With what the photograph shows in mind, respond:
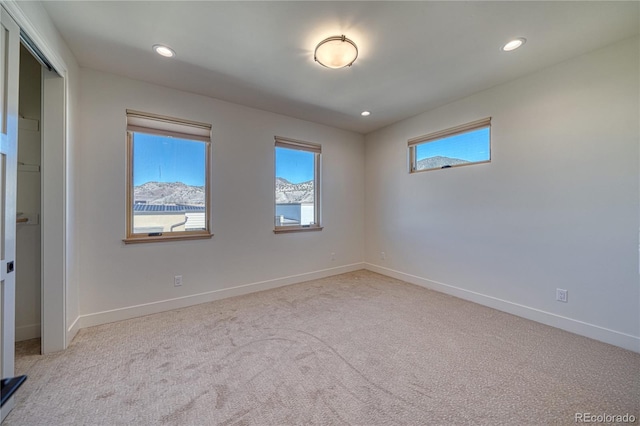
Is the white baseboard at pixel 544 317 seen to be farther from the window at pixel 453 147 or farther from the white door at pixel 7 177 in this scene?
the white door at pixel 7 177

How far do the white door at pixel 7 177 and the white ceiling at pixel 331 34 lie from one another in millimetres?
615

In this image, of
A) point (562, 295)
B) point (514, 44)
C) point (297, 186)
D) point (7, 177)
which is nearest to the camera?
point (7, 177)

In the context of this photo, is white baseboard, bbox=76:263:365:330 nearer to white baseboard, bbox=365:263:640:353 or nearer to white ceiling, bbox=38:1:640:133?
white baseboard, bbox=365:263:640:353

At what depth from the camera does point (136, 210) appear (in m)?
2.77

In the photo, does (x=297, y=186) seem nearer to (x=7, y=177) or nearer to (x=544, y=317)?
(x=7, y=177)

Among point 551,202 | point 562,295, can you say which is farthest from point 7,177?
point 562,295

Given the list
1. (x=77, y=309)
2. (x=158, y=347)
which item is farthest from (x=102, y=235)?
(x=158, y=347)

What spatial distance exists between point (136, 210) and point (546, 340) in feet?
14.0

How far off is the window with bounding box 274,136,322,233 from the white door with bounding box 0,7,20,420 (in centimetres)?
253

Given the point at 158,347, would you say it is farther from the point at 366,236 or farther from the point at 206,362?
the point at 366,236

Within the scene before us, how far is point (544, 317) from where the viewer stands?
2551mm

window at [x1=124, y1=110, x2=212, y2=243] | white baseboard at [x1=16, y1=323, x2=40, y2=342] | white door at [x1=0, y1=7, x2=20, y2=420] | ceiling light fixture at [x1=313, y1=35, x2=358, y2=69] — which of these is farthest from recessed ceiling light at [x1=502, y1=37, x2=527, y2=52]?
white baseboard at [x1=16, y1=323, x2=40, y2=342]

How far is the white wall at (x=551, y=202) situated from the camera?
Result: 7.00 feet

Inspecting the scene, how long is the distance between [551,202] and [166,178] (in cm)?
419
